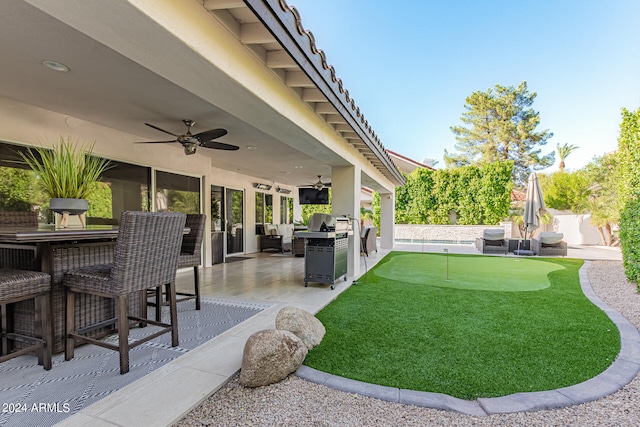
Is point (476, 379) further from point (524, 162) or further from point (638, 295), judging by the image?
point (524, 162)

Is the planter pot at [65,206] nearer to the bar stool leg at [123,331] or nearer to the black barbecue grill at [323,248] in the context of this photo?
the bar stool leg at [123,331]

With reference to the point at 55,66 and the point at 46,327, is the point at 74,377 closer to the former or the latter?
the point at 46,327

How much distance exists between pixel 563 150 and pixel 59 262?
2901cm

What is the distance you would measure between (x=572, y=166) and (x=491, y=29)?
16728mm

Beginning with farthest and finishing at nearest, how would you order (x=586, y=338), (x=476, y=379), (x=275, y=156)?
(x=275, y=156) → (x=586, y=338) → (x=476, y=379)

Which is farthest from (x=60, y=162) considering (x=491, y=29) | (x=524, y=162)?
(x=524, y=162)

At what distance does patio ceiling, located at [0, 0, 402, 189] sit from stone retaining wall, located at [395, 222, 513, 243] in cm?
968

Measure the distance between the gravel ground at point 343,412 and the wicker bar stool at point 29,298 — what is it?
1.38 meters

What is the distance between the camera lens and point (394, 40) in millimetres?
12477

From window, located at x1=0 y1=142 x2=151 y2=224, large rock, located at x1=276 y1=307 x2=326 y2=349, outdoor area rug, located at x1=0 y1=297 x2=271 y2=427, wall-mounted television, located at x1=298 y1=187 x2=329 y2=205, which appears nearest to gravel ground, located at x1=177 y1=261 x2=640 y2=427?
large rock, located at x1=276 y1=307 x2=326 y2=349

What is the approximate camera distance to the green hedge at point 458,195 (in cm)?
1294

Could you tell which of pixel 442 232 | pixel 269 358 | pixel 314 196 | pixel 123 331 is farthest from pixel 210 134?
pixel 442 232

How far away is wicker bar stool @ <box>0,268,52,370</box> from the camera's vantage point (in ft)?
6.69

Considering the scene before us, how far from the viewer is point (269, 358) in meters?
2.13
